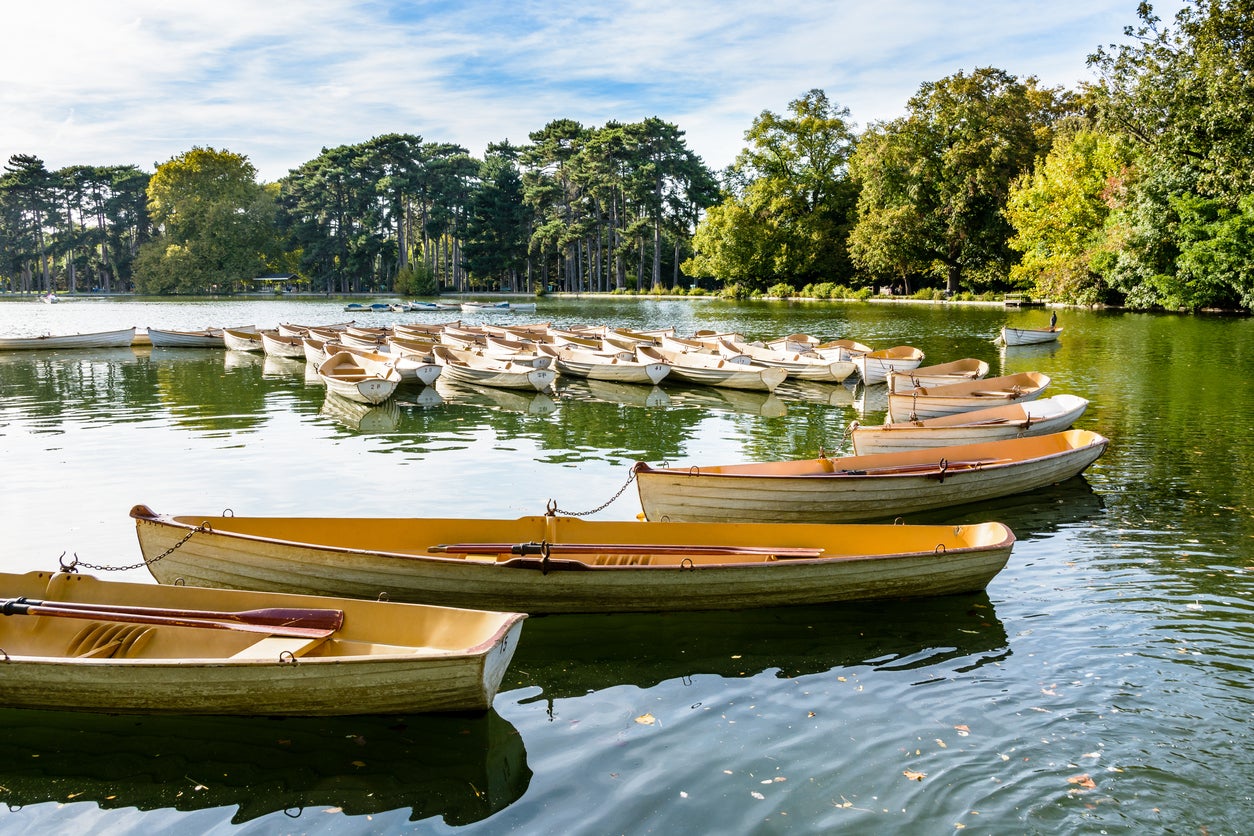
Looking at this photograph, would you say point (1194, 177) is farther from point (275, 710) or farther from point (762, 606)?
point (275, 710)

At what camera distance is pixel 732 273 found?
7912 centimetres

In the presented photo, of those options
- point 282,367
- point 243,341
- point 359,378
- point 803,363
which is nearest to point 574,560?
point 359,378

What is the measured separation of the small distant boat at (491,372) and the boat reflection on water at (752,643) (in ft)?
54.9

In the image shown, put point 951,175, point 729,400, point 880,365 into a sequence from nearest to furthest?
point 729,400
point 880,365
point 951,175

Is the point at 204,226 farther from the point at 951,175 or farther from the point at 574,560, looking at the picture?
the point at 574,560

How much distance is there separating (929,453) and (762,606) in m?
5.27

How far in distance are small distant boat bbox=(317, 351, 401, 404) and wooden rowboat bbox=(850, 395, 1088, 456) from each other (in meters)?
12.5

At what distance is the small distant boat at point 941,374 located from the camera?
814 inches

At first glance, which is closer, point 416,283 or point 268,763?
point 268,763

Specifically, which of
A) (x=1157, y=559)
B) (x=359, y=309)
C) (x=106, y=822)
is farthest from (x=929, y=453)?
(x=359, y=309)

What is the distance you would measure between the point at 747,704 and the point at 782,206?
73.5 m

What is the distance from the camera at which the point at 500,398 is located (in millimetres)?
24328

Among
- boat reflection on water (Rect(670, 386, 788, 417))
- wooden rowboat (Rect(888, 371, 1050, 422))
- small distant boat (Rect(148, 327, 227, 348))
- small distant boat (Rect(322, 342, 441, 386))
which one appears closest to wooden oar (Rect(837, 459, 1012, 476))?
wooden rowboat (Rect(888, 371, 1050, 422))

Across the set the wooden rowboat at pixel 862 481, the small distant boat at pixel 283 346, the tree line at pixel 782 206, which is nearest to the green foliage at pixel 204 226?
the tree line at pixel 782 206
